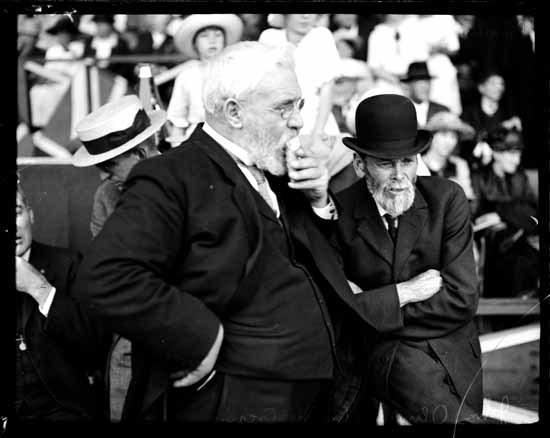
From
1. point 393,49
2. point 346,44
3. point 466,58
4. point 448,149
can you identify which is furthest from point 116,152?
point 466,58

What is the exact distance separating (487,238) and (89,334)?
86.5 inches

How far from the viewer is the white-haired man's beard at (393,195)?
13.4 ft

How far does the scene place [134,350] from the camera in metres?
3.85

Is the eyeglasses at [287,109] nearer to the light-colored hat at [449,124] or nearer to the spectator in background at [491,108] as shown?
the light-colored hat at [449,124]

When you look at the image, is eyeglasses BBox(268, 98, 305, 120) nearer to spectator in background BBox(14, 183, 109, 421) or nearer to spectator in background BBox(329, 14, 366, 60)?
spectator in background BBox(329, 14, 366, 60)

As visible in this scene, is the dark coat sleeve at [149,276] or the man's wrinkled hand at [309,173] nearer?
the dark coat sleeve at [149,276]

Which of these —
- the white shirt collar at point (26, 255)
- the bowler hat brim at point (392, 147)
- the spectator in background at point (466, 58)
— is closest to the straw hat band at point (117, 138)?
the white shirt collar at point (26, 255)

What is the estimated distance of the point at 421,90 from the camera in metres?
4.37

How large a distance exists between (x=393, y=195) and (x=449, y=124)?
617mm

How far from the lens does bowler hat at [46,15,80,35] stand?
4184 mm

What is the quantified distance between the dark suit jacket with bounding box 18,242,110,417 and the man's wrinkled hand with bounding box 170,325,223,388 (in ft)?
2.10

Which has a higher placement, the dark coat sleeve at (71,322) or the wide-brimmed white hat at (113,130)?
the wide-brimmed white hat at (113,130)

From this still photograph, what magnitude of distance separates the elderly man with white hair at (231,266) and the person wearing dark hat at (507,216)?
3.10 feet

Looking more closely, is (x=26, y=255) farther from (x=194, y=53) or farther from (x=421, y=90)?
(x=421, y=90)
